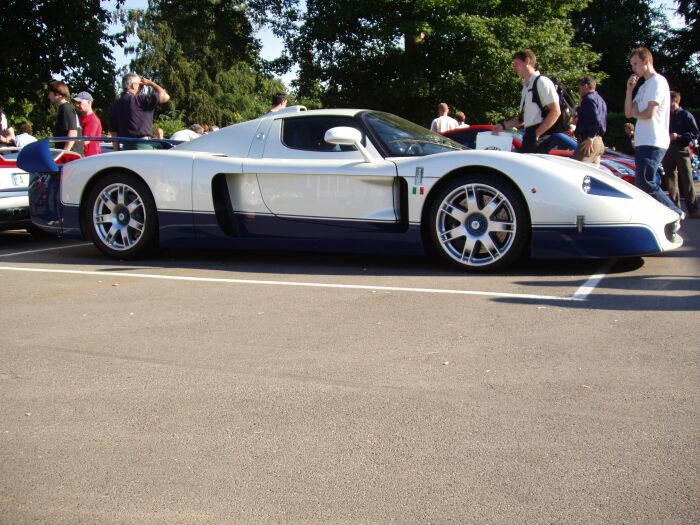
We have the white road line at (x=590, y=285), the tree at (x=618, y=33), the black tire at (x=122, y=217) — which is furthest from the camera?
the tree at (x=618, y=33)

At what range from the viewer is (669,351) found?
4285mm

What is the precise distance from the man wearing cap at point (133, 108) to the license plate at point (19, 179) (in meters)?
1.24

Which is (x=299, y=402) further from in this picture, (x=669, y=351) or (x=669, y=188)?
(x=669, y=188)

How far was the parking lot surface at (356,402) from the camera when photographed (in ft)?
8.82

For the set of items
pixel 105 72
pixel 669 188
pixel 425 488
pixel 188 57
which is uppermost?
pixel 188 57

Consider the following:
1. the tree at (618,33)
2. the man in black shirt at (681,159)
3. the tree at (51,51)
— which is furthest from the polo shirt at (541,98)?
the tree at (618,33)

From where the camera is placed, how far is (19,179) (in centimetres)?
930

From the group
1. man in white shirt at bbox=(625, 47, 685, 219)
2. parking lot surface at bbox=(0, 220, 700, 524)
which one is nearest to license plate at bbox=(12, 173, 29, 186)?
parking lot surface at bbox=(0, 220, 700, 524)

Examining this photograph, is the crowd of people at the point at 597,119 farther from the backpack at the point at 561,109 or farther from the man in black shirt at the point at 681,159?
the man in black shirt at the point at 681,159

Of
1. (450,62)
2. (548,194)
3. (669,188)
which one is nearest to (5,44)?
(450,62)

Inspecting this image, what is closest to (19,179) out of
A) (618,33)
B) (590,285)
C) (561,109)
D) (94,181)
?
(94,181)

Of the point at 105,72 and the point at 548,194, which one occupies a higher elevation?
the point at 105,72

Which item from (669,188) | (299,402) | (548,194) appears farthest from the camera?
(669,188)

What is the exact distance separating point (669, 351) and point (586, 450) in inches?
58.2
